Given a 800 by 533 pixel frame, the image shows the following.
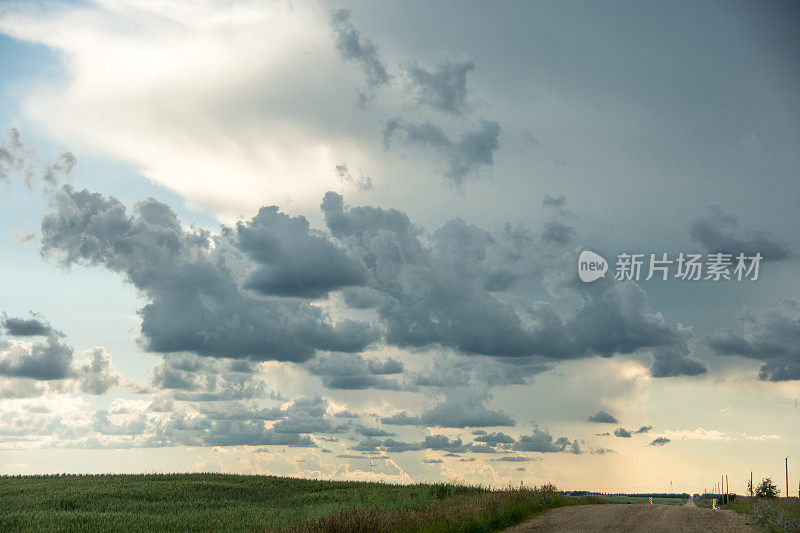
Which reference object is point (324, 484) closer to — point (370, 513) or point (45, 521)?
point (45, 521)

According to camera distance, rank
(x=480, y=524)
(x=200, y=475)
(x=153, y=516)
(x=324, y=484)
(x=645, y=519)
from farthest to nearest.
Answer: (x=200, y=475) < (x=324, y=484) < (x=153, y=516) < (x=645, y=519) < (x=480, y=524)

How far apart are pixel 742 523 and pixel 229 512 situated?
95.7 ft

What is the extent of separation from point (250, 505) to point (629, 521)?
26827 millimetres

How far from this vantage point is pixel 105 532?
32.1 m

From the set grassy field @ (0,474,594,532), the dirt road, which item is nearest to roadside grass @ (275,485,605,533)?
grassy field @ (0,474,594,532)

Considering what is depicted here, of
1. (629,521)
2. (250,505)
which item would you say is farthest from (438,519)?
(250,505)

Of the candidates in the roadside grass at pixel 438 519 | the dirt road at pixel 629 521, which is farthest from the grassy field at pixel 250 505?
the dirt road at pixel 629 521

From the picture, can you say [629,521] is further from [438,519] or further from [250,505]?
[250,505]

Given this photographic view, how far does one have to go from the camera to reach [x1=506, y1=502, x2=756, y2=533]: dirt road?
91.8 ft

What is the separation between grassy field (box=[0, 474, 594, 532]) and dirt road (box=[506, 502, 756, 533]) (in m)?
1.50

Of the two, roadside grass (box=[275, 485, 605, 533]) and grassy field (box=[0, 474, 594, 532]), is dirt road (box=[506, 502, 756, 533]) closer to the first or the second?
roadside grass (box=[275, 485, 605, 533])

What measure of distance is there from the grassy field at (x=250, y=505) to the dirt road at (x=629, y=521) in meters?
1.50

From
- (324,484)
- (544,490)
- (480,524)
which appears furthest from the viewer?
(324,484)

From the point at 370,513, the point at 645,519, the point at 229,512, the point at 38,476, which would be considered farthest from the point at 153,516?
the point at 38,476
